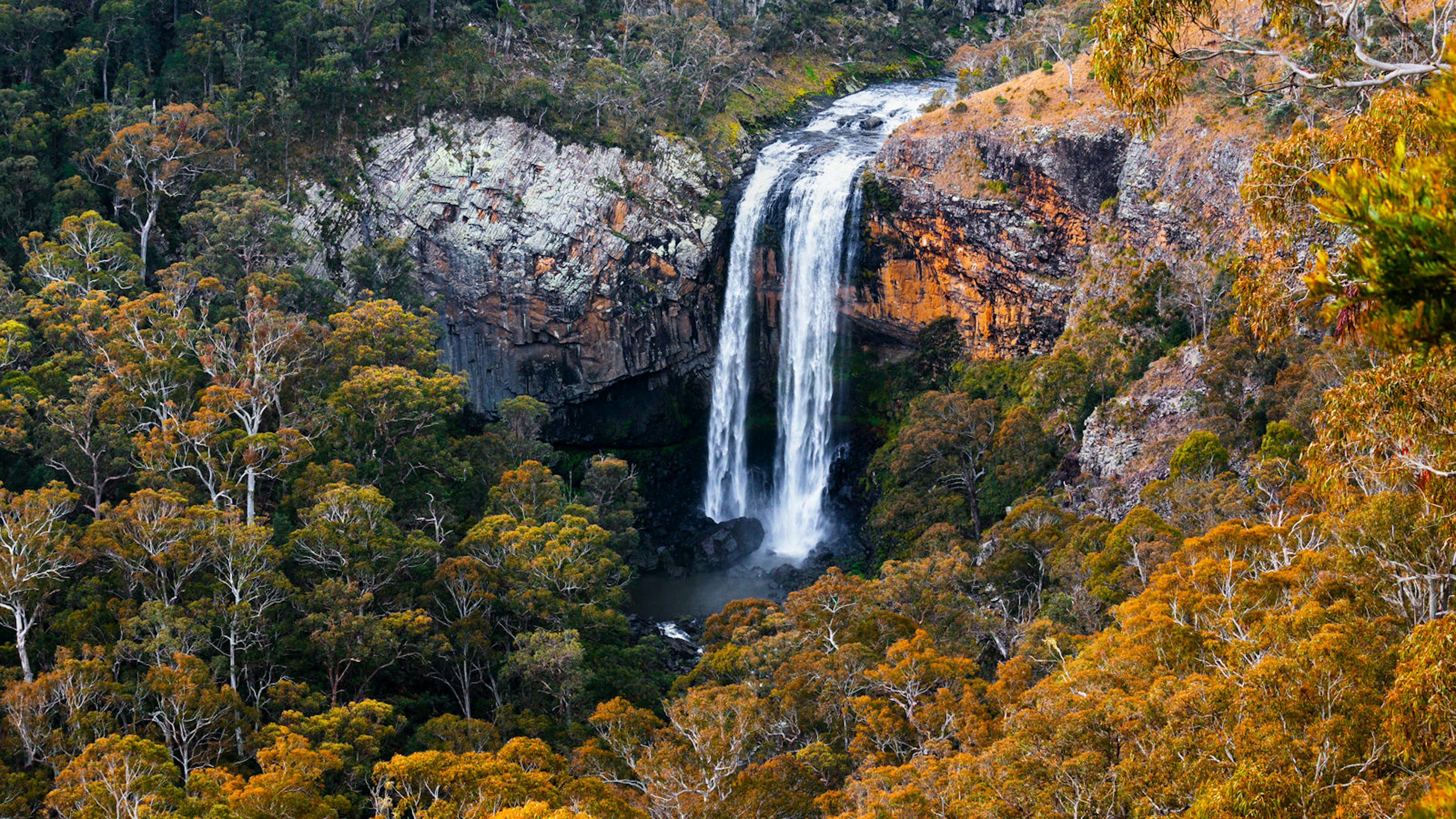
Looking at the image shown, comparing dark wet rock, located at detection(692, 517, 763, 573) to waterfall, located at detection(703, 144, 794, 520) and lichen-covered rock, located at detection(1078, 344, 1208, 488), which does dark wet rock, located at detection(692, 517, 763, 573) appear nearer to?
waterfall, located at detection(703, 144, 794, 520)

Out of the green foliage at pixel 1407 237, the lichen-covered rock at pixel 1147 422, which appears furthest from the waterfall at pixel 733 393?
the green foliage at pixel 1407 237

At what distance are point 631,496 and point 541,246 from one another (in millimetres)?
11763

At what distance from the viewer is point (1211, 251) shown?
37469mm

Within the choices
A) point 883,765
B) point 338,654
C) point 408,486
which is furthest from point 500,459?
point 883,765

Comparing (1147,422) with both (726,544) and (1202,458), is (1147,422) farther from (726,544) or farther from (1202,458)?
(726,544)

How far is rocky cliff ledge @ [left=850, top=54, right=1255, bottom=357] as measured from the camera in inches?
1531

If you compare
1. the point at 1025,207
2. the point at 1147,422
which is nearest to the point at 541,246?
the point at 1025,207

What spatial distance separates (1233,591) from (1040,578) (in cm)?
1060

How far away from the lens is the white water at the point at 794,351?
1879 inches

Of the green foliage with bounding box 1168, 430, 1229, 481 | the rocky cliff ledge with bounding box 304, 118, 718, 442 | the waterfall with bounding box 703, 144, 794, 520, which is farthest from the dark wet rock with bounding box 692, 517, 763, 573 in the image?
the green foliage with bounding box 1168, 430, 1229, 481

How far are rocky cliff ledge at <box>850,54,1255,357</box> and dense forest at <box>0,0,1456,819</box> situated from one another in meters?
0.83

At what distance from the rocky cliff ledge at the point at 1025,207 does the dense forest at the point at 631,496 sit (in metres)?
0.83

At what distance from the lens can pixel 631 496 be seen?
4200 cm

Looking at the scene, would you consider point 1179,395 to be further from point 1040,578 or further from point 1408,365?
point 1408,365
